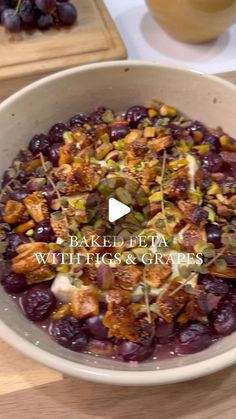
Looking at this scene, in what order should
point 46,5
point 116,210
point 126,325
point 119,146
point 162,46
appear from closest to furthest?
point 126,325, point 116,210, point 119,146, point 46,5, point 162,46

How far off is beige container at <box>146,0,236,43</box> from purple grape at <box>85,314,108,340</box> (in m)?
0.68

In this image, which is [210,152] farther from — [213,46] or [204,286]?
[213,46]

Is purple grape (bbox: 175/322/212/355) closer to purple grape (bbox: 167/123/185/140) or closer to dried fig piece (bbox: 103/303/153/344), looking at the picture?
dried fig piece (bbox: 103/303/153/344)

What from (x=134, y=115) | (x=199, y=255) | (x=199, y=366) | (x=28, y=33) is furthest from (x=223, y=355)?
(x=28, y=33)

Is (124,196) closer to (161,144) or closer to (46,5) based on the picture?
(161,144)

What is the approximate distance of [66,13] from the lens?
1.10 m

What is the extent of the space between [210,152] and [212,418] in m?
0.41

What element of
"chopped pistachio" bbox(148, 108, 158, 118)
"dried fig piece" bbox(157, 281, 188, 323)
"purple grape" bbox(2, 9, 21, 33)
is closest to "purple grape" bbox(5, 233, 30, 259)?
"dried fig piece" bbox(157, 281, 188, 323)

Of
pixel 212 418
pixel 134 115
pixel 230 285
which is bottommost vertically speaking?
pixel 212 418

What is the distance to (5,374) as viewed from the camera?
29.6 inches

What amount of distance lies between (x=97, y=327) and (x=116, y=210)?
0.18 metres

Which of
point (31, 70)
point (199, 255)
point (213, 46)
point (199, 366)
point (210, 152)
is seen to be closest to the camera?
point (199, 366)

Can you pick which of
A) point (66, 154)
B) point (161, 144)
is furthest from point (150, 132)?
point (66, 154)

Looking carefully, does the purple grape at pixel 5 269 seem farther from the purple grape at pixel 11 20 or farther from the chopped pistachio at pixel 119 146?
the purple grape at pixel 11 20
